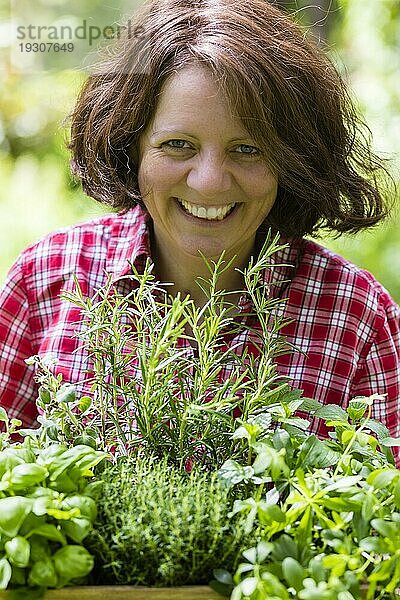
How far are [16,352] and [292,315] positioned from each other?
435 mm

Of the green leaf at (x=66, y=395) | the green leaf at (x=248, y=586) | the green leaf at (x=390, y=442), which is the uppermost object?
the green leaf at (x=66, y=395)

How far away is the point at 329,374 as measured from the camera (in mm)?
1420

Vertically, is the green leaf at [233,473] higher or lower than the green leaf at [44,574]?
higher

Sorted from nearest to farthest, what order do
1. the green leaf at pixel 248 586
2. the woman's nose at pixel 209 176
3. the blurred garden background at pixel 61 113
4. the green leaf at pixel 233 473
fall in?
the green leaf at pixel 248 586 → the green leaf at pixel 233 473 → the woman's nose at pixel 209 176 → the blurred garden background at pixel 61 113

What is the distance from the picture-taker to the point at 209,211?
128 cm

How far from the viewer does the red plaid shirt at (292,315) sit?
1424mm

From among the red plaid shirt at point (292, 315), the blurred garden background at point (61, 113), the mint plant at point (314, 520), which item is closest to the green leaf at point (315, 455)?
the mint plant at point (314, 520)

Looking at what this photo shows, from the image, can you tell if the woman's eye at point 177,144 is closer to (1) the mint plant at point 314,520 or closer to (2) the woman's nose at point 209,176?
(2) the woman's nose at point 209,176

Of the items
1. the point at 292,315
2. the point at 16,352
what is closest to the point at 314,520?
the point at 292,315

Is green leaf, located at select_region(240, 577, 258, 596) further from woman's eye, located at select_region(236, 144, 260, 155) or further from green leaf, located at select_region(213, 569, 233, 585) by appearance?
woman's eye, located at select_region(236, 144, 260, 155)

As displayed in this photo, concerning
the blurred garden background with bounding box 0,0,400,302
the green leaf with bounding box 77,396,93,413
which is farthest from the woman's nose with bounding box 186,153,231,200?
the blurred garden background with bounding box 0,0,400,302

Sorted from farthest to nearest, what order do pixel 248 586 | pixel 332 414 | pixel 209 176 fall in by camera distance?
pixel 209 176 < pixel 332 414 < pixel 248 586

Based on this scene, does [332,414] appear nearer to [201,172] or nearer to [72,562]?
[72,562]

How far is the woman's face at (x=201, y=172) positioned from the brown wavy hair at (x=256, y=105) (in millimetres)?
21
